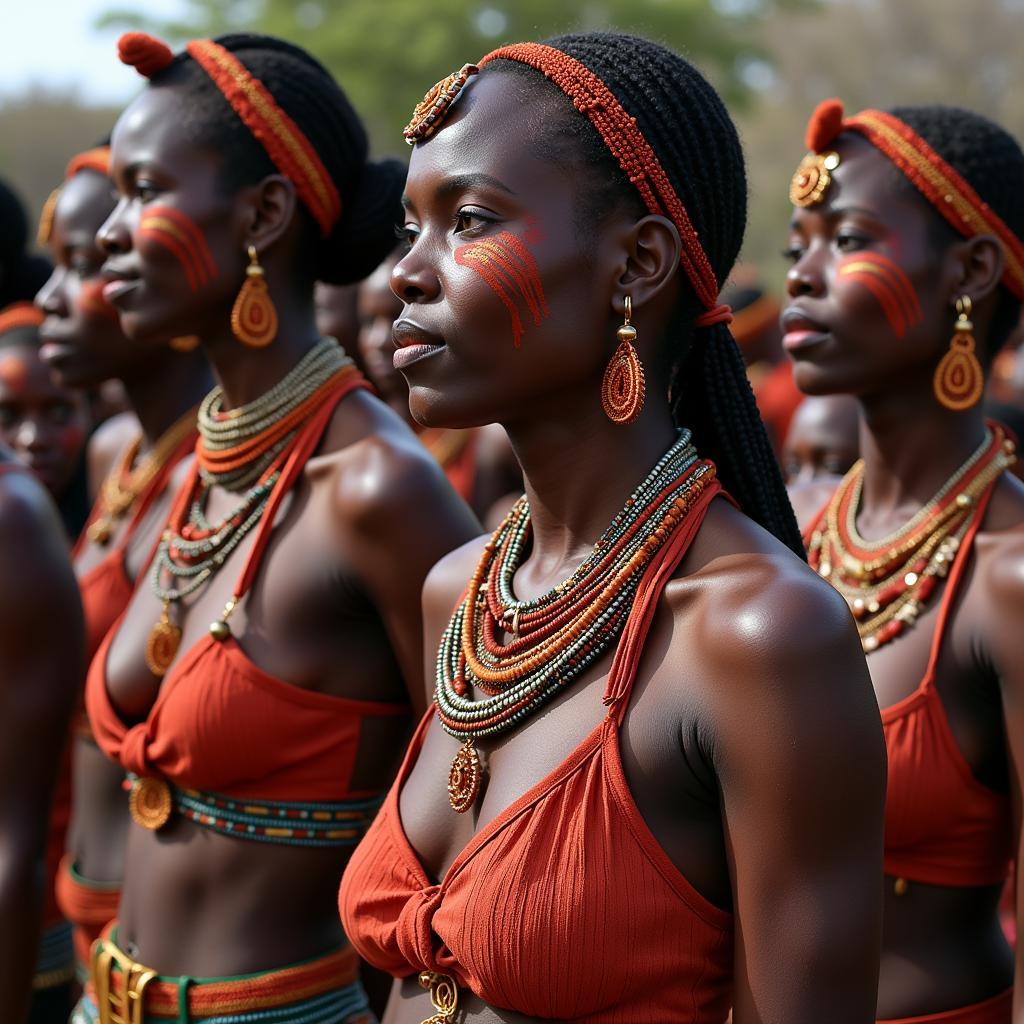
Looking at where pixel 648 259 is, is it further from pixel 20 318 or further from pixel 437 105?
pixel 20 318

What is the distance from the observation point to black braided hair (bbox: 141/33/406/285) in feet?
11.8

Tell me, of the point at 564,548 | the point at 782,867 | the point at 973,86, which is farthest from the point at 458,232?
the point at 973,86

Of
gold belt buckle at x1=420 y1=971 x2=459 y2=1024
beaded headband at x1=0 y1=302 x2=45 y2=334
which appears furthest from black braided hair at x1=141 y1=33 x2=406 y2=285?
beaded headband at x1=0 y1=302 x2=45 y2=334

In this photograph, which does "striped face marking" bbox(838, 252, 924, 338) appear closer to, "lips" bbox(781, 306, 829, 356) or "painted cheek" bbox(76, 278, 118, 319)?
"lips" bbox(781, 306, 829, 356)

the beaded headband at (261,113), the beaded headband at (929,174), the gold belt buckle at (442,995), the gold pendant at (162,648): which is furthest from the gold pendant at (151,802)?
the beaded headband at (929,174)

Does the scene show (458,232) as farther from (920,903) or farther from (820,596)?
(920,903)

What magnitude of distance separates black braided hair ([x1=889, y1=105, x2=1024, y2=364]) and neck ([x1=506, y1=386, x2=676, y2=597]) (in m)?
1.48

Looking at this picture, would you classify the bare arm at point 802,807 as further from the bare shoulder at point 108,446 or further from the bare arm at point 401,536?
the bare shoulder at point 108,446

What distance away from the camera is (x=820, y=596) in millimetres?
2059

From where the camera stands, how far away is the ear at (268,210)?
361 cm

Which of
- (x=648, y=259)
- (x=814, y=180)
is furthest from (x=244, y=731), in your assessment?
(x=814, y=180)

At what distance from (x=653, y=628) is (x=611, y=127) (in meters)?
0.78

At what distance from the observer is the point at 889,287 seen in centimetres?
342

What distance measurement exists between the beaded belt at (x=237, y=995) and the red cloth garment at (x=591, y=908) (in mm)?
1120
